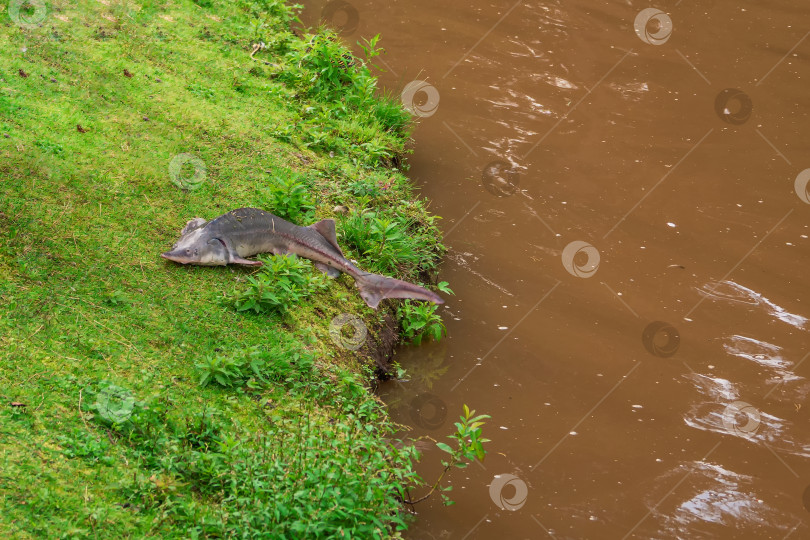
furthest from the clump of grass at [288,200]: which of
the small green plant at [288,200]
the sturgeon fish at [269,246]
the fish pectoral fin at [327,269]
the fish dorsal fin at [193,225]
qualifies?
the fish dorsal fin at [193,225]

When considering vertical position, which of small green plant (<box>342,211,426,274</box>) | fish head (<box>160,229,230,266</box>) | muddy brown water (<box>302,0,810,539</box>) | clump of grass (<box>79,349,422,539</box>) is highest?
muddy brown water (<box>302,0,810,539</box>)

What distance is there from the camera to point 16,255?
5.28 m

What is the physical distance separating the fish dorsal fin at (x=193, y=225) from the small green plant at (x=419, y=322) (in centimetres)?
182

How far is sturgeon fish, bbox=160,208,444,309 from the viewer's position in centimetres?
583

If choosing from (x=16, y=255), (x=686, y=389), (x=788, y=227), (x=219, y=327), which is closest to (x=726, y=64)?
(x=788, y=227)

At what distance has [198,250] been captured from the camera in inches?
228

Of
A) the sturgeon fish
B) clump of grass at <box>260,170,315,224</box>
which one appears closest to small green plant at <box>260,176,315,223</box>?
clump of grass at <box>260,170,315,224</box>

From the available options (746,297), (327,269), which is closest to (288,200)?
(327,269)

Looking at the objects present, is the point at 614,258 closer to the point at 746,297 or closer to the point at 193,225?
the point at 746,297

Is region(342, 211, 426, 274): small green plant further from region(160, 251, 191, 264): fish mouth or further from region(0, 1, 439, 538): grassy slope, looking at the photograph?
region(160, 251, 191, 264): fish mouth

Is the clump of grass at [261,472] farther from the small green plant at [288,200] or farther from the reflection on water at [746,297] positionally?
the reflection on water at [746,297]

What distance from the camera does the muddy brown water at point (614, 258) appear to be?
563 cm

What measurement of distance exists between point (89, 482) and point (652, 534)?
140 inches

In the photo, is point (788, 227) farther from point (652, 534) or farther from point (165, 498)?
point (165, 498)
